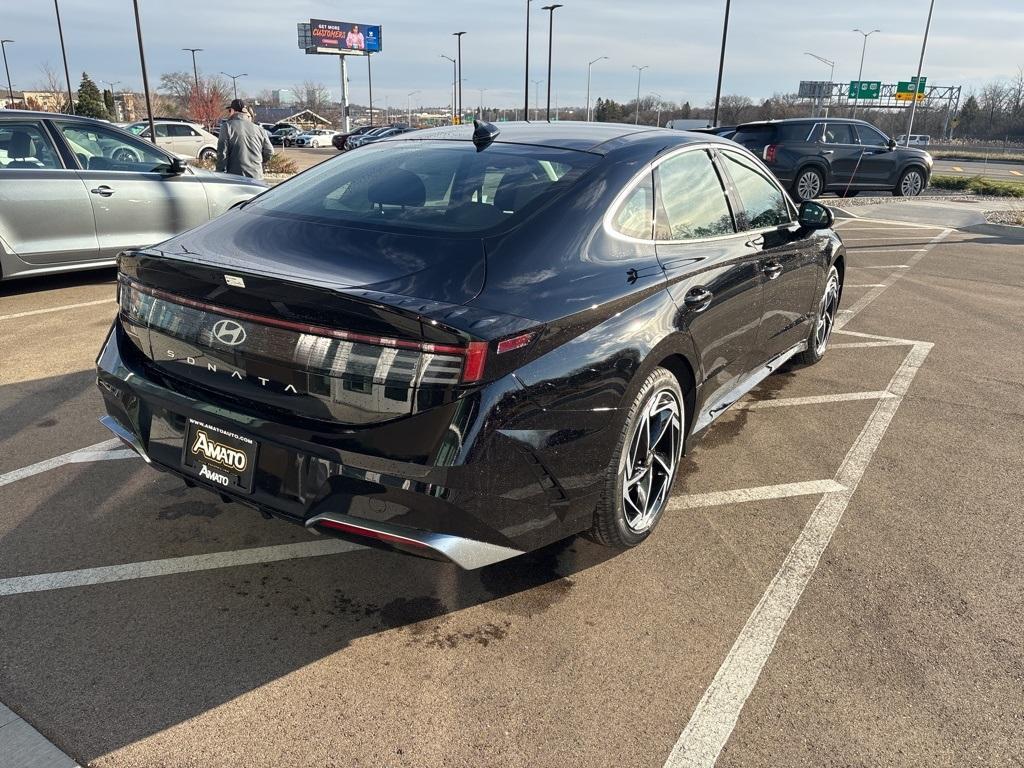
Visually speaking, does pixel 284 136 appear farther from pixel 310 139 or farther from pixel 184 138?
pixel 184 138

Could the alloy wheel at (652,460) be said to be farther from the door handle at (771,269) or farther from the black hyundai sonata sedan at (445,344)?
the door handle at (771,269)

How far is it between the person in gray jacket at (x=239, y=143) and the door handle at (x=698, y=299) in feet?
27.9

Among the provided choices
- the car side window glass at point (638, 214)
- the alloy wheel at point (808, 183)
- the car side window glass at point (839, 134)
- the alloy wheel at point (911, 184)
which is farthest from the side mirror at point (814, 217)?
the alloy wheel at point (911, 184)

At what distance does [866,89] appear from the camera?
71.5 m

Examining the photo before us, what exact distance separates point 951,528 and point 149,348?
11.3 feet

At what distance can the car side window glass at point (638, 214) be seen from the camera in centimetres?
304

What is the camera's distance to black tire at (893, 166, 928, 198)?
18.2 m

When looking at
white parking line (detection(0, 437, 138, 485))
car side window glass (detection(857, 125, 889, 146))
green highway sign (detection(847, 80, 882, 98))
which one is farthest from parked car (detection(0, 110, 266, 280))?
green highway sign (detection(847, 80, 882, 98))

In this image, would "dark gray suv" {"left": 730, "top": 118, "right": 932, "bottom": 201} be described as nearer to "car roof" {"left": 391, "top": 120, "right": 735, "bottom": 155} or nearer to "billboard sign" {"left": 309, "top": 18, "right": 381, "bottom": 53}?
"car roof" {"left": 391, "top": 120, "right": 735, "bottom": 155}

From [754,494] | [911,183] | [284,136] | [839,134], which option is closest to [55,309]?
[754,494]

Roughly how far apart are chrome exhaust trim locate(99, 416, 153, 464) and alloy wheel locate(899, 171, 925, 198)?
19.2 m

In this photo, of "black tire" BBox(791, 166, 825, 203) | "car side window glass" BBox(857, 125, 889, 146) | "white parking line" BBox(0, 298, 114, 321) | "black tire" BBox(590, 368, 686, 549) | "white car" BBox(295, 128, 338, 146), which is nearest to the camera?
"black tire" BBox(590, 368, 686, 549)

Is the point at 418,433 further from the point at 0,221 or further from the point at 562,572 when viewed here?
the point at 0,221

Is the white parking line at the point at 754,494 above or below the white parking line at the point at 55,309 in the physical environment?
below
